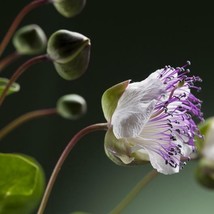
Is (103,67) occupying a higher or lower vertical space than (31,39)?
lower

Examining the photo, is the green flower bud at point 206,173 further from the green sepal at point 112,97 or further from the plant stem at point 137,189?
the green sepal at point 112,97

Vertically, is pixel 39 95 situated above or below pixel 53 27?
below

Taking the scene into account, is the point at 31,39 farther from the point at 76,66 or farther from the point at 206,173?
the point at 206,173

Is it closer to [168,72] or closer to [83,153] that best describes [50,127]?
[83,153]

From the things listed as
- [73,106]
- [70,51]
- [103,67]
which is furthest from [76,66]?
[103,67]

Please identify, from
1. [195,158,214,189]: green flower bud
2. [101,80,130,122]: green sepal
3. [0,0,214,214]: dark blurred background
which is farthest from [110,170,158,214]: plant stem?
[0,0,214,214]: dark blurred background

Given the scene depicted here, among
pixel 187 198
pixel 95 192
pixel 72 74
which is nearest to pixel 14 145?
pixel 95 192
